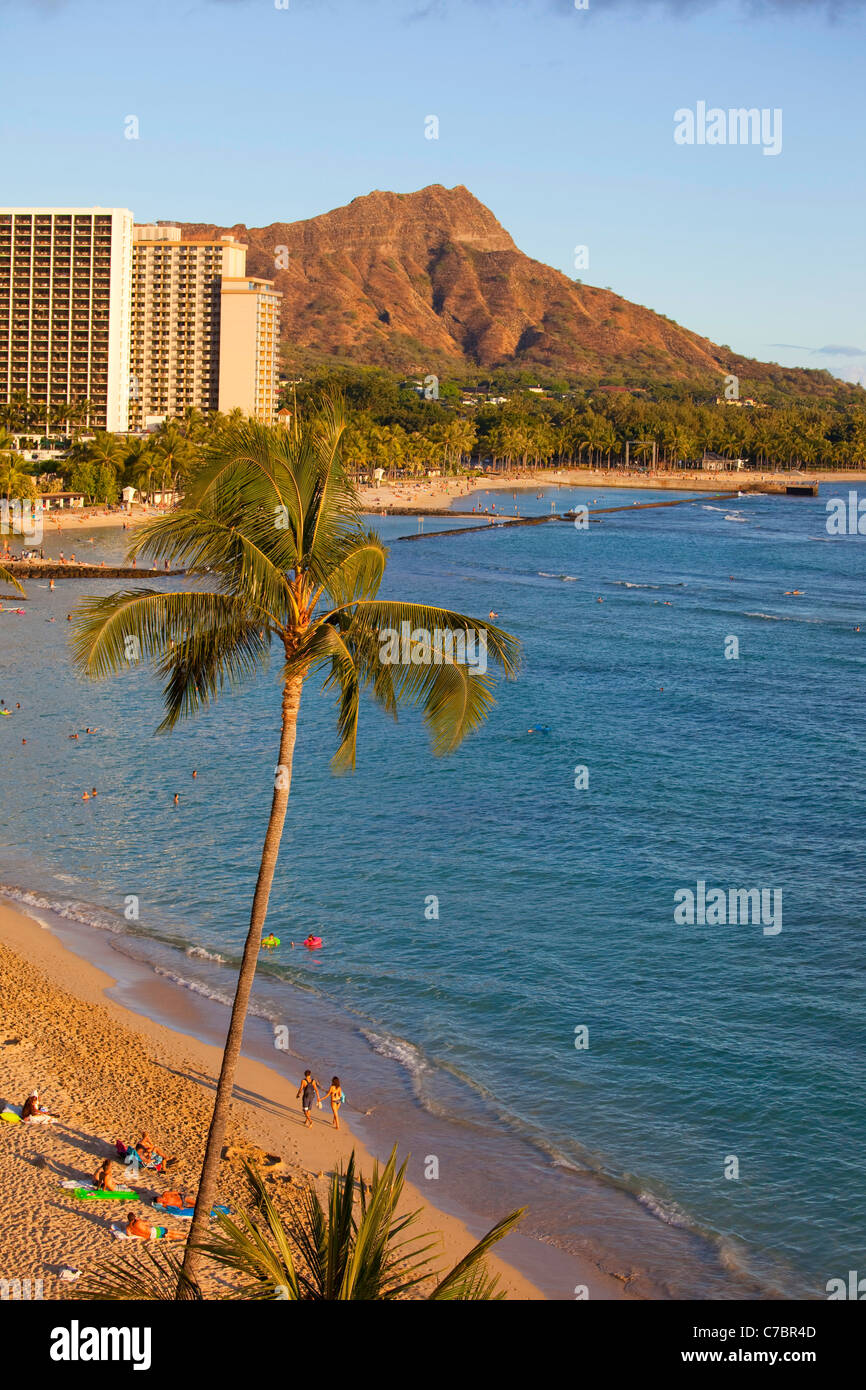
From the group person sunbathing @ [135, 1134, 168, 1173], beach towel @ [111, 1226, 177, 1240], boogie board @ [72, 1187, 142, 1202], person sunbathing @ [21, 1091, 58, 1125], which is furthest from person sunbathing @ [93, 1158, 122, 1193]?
person sunbathing @ [21, 1091, 58, 1125]

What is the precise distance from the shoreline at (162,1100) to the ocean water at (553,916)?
706mm

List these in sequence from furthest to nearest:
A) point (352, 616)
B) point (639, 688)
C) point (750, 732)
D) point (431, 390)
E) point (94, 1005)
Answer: point (431, 390) → point (639, 688) → point (750, 732) → point (94, 1005) → point (352, 616)

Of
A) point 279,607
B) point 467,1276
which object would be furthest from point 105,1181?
point 467,1276

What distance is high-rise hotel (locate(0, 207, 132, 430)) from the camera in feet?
602

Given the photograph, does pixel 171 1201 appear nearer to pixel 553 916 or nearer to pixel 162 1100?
pixel 162 1100

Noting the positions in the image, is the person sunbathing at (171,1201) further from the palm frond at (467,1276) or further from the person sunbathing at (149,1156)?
the palm frond at (467,1276)

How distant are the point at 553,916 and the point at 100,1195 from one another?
16.7 m

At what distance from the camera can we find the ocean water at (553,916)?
22.0 metres

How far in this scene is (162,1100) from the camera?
23250 millimetres

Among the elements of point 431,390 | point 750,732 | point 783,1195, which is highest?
point 431,390

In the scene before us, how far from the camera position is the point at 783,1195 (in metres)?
21.7

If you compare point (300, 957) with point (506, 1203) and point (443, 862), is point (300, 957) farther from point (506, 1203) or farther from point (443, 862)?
point (506, 1203)
